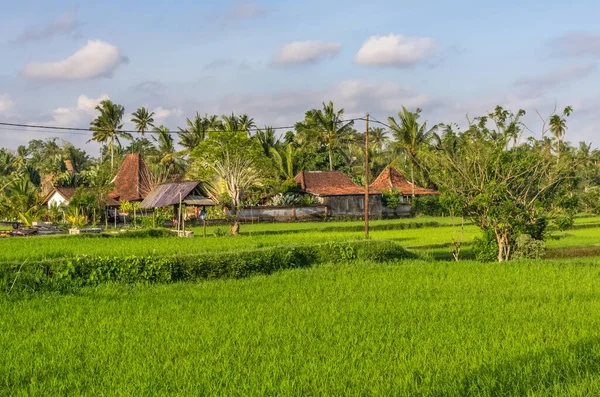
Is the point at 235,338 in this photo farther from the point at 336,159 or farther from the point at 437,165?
the point at 336,159

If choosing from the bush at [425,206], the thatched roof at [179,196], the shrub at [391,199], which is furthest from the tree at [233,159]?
the bush at [425,206]

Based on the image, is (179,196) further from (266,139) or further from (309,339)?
(309,339)

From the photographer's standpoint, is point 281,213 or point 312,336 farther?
point 281,213

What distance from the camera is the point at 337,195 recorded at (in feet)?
125

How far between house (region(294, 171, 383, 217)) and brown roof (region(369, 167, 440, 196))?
4.89 feet

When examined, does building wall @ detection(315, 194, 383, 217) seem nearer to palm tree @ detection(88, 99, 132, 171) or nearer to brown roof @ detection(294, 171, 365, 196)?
brown roof @ detection(294, 171, 365, 196)

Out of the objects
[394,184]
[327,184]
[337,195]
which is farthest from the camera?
[394,184]

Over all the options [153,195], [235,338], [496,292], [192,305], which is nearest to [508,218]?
[496,292]

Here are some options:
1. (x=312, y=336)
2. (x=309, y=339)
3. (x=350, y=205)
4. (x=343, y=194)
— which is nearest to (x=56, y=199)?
(x=343, y=194)

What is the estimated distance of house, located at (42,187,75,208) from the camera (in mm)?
37125

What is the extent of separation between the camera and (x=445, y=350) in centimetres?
589

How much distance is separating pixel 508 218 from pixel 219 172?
69.2 feet

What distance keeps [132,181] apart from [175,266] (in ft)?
98.5

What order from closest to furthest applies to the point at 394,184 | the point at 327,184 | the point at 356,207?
the point at 356,207, the point at 327,184, the point at 394,184
